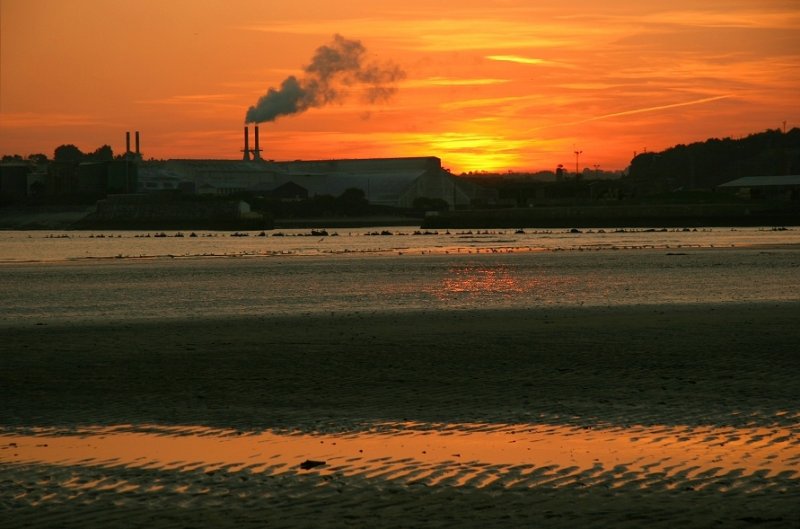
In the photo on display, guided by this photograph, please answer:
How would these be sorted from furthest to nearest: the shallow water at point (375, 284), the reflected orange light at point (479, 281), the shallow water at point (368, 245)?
1. the shallow water at point (368, 245)
2. the reflected orange light at point (479, 281)
3. the shallow water at point (375, 284)

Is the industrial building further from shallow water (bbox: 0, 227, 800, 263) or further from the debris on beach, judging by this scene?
the debris on beach

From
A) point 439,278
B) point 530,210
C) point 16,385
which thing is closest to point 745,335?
point 16,385

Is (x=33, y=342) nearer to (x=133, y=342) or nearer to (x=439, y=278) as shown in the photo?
(x=133, y=342)

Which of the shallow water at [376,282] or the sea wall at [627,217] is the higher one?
the sea wall at [627,217]

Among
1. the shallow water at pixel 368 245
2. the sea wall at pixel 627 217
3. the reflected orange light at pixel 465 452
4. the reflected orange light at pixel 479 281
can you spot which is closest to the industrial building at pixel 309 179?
the sea wall at pixel 627 217

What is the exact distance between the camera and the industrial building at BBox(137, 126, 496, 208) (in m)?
174

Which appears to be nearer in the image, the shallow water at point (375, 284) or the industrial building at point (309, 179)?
the shallow water at point (375, 284)

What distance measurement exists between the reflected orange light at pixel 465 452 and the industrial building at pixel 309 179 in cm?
15832

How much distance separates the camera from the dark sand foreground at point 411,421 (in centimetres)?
913

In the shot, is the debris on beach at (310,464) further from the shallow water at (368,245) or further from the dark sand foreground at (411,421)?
the shallow water at (368,245)

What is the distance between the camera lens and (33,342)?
70.4 feet

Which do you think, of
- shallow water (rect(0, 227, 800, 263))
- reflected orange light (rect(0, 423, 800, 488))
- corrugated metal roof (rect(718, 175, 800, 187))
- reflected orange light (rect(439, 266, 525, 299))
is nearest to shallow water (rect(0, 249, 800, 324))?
reflected orange light (rect(439, 266, 525, 299))

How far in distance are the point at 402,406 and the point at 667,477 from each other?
482 centimetres

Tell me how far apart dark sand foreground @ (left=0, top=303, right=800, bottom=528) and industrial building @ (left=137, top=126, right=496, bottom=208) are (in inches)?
5910
